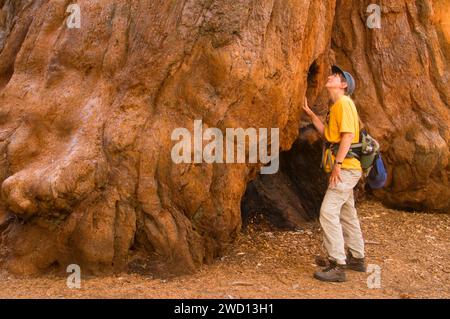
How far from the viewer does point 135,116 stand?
16.0ft

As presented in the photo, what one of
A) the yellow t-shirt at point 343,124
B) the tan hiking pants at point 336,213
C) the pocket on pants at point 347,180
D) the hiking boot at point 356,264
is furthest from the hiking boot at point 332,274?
the yellow t-shirt at point 343,124

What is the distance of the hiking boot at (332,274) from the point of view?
4.91 meters

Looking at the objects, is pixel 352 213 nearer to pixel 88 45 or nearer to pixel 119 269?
pixel 119 269

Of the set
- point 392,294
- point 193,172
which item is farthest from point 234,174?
point 392,294

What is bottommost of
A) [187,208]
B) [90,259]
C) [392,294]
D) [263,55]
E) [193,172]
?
[392,294]

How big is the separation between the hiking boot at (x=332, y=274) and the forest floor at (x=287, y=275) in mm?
74

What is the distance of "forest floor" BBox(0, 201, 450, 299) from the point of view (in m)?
4.55

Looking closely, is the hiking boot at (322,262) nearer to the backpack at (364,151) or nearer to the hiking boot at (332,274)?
the hiking boot at (332,274)

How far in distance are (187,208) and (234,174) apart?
1.73 feet

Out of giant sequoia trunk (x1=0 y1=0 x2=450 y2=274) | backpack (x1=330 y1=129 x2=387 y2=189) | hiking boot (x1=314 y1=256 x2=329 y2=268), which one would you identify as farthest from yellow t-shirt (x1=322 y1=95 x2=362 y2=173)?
hiking boot (x1=314 y1=256 x2=329 y2=268)

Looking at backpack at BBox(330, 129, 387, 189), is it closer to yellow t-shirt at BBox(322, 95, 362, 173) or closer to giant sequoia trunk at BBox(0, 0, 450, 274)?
yellow t-shirt at BBox(322, 95, 362, 173)

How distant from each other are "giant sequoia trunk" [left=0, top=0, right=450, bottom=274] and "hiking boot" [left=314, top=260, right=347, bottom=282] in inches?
37.3

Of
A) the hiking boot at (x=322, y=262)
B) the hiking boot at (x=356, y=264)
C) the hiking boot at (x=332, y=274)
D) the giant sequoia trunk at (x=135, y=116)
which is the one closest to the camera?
the giant sequoia trunk at (x=135, y=116)

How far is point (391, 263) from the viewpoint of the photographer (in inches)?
217
